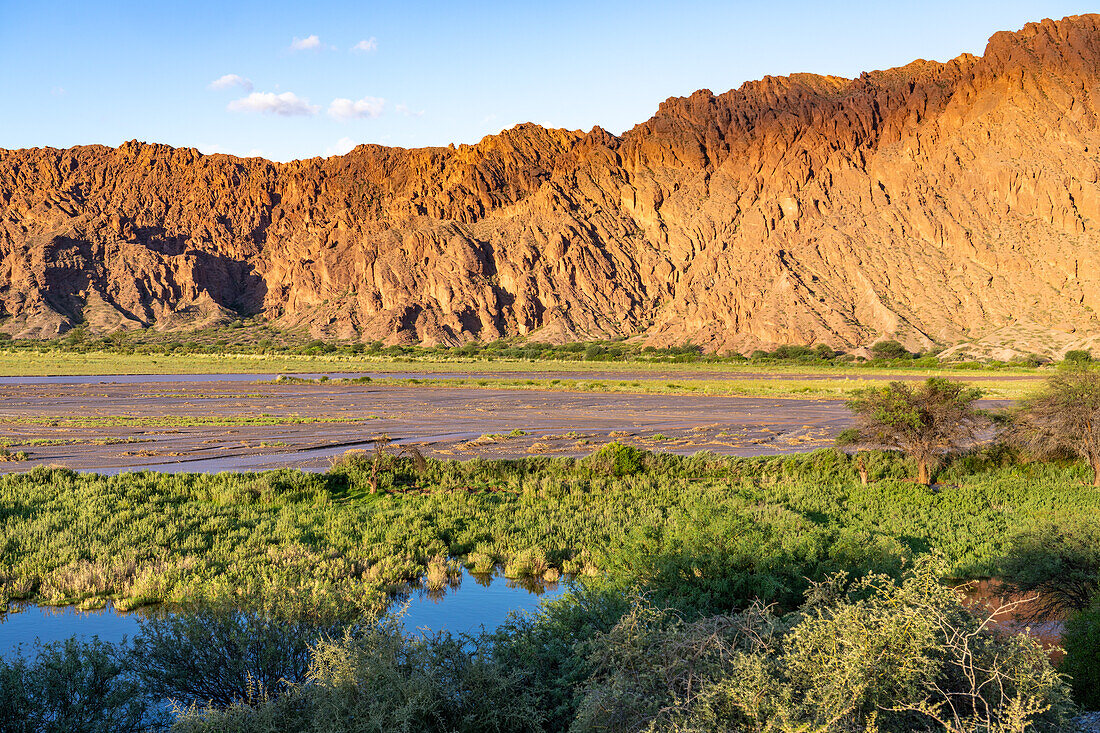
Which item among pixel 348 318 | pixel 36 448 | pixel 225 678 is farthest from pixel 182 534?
pixel 348 318

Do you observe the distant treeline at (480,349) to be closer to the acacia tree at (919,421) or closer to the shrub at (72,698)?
the acacia tree at (919,421)

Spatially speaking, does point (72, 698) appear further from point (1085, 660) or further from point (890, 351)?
point (890, 351)

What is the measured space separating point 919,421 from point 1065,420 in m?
4.49

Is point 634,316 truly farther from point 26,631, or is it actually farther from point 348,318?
point 26,631

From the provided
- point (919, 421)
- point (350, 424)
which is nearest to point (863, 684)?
point (919, 421)

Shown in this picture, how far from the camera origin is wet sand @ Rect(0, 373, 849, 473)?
3009cm

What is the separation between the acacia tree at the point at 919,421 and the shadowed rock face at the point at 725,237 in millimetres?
90031

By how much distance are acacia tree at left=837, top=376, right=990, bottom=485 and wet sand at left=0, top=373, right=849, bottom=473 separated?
19.1 ft

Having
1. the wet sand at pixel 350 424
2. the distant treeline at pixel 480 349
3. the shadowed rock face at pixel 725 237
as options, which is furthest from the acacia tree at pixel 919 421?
the shadowed rock face at pixel 725 237

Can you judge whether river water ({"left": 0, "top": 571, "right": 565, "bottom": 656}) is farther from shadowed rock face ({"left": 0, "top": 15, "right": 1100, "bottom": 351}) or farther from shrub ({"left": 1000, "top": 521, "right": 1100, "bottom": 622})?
shadowed rock face ({"left": 0, "top": 15, "right": 1100, "bottom": 351})

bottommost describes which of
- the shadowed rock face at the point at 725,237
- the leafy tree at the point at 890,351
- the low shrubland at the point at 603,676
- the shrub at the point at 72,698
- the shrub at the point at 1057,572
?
the leafy tree at the point at 890,351

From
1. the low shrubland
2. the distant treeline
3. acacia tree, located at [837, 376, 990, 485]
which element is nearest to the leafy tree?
the distant treeline

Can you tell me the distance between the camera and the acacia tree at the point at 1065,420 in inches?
923

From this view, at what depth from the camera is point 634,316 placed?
15838 cm
